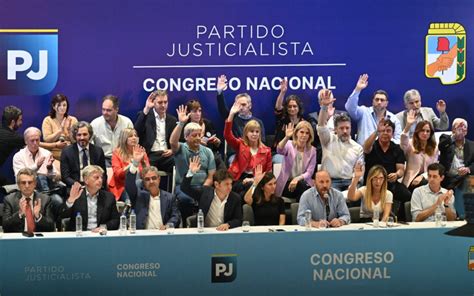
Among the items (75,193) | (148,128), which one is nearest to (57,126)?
(148,128)

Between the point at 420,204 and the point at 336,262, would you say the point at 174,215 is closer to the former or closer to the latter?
the point at 336,262

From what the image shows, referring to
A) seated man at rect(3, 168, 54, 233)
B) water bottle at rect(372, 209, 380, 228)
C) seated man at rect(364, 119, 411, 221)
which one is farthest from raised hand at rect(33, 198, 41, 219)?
seated man at rect(364, 119, 411, 221)

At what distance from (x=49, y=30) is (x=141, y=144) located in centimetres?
156

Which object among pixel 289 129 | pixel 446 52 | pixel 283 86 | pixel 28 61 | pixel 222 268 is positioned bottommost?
pixel 222 268

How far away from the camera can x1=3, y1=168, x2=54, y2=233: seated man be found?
884cm

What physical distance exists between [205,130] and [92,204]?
1.81 metres

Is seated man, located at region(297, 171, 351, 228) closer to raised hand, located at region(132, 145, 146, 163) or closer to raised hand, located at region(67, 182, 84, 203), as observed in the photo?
raised hand, located at region(132, 145, 146, 163)

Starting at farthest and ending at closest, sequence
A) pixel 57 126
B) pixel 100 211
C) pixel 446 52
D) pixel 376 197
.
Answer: pixel 446 52
pixel 57 126
pixel 376 197
pixel 100 211

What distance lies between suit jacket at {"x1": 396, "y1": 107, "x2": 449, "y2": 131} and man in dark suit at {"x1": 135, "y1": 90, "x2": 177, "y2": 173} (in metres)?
2.61

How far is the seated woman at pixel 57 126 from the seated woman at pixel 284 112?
87.0 inches

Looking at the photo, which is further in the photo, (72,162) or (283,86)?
(283,86)

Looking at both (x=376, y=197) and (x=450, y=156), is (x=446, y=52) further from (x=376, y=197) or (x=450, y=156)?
(x=376, y=197)

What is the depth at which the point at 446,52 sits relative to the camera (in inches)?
428

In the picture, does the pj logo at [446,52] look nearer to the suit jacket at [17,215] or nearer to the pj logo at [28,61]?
the pj logo at [28,61]
